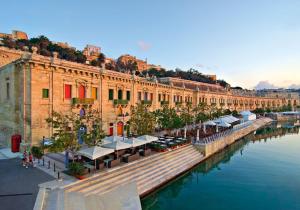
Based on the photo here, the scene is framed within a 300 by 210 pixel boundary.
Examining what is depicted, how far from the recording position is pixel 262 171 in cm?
2295

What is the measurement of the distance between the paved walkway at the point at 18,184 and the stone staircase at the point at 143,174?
208 cm

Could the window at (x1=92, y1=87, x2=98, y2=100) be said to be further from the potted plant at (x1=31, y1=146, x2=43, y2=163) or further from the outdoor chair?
the outdoor chair

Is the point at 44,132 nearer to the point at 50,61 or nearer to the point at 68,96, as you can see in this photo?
the point at 68,96

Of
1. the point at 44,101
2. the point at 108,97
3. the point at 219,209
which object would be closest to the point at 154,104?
the point at 108,97

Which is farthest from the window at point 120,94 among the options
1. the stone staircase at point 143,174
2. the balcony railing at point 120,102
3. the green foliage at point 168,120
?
the stone staircase at point 143,174

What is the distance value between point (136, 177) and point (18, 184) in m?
7.96

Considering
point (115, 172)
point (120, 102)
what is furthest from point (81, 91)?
point (115, 172)

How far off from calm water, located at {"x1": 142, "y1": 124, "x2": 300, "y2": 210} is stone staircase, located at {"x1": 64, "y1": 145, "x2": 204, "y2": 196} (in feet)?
2.74

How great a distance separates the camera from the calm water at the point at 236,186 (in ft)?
50.6

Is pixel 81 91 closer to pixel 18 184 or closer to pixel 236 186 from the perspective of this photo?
pixel 18 184

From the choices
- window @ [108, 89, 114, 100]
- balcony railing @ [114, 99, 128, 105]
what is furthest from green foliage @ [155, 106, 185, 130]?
window @ [108, 89, 114, 100]

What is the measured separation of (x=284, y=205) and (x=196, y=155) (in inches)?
451

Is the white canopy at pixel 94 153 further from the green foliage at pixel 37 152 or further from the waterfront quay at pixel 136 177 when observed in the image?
the green foliage at pixel 37 152

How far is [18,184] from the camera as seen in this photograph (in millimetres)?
13047
